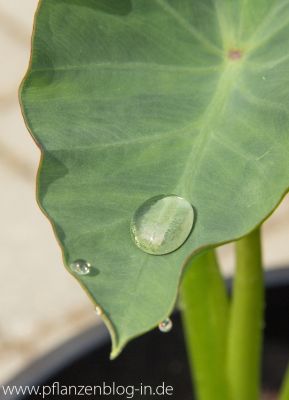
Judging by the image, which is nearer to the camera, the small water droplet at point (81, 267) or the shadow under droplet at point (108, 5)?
the small water droplet at point (81, 267)

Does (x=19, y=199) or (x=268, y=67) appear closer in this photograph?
(x=268, y=67)

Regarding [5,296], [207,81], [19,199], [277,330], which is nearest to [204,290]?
[207,81]

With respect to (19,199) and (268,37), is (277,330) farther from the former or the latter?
(19,199)

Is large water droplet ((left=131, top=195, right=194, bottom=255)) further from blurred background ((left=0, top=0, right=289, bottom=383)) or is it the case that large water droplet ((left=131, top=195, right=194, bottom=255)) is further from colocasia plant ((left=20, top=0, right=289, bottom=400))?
blurred background ((left=0, top=0, right=289, bottom=383))

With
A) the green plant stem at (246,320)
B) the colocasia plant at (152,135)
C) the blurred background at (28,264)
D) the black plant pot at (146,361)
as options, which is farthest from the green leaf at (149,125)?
the blurred background at (28,264)

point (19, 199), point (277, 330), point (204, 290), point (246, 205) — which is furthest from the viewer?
point (19, 199)

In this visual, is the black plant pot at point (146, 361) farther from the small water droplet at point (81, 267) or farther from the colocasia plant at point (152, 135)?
the small water droplet at point (81, 267)

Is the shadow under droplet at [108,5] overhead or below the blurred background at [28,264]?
overhead

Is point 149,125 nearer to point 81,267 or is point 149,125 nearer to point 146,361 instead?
point 81,267
